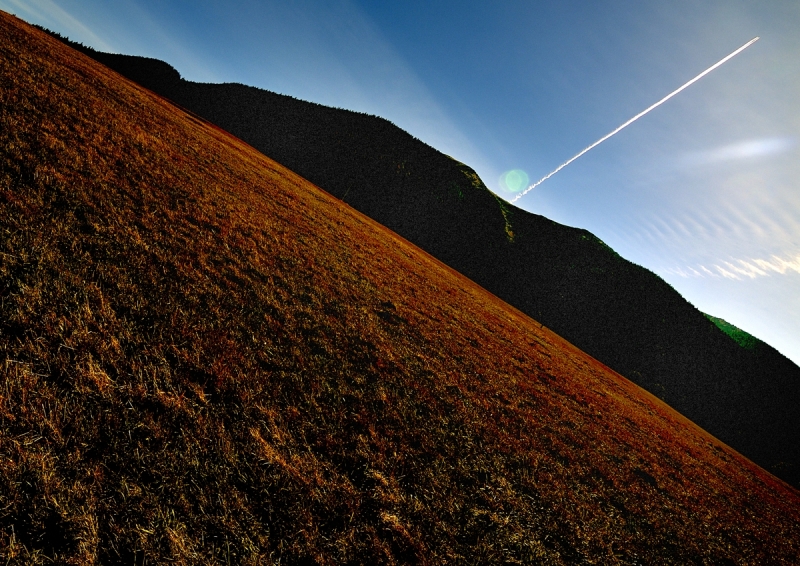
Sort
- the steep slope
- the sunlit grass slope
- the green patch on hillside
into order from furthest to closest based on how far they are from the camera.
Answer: the green patch on hillside, the steep slope, the sunlit grass slope

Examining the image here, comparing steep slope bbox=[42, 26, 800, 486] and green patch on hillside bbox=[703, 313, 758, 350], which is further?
green patch on hillside bbox=[703, 313, 758, 350]

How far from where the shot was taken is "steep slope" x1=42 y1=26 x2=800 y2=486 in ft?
198

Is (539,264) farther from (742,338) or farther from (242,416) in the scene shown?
(242,416)

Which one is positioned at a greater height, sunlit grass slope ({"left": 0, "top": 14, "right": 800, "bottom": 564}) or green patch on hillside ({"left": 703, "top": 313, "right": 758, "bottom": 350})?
green patch on hillside ({"left": 703, "top": 313, "right": 758, "bottom": 350})

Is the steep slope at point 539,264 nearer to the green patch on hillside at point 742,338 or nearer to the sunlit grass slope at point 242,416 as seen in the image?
the green patch on hillside at point 742,338

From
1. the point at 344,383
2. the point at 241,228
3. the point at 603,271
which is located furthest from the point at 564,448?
the point at 603,271

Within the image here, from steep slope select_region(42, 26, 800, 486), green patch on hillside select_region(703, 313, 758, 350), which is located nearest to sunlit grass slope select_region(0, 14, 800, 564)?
steep slope select_region(42, 26, 800, 486)

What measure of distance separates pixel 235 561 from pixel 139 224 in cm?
869

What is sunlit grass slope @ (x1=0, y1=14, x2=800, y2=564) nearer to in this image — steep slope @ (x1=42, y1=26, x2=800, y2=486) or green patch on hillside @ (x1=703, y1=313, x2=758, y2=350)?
steep slope @ (x1=42, y1=26, x2=800, y2=486)

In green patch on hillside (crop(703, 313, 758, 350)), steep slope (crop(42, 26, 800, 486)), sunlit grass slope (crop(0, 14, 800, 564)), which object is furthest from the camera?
green patch on hillside (crop(703, 313, 758, 350))

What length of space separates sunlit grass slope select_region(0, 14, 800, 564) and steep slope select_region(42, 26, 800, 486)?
194 feet

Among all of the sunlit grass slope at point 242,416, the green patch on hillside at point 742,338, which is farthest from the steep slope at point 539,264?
the sunlit grass slope at point 242,416

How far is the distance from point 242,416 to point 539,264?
254ft

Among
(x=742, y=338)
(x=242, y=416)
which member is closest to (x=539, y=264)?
(x=742, y=338)
